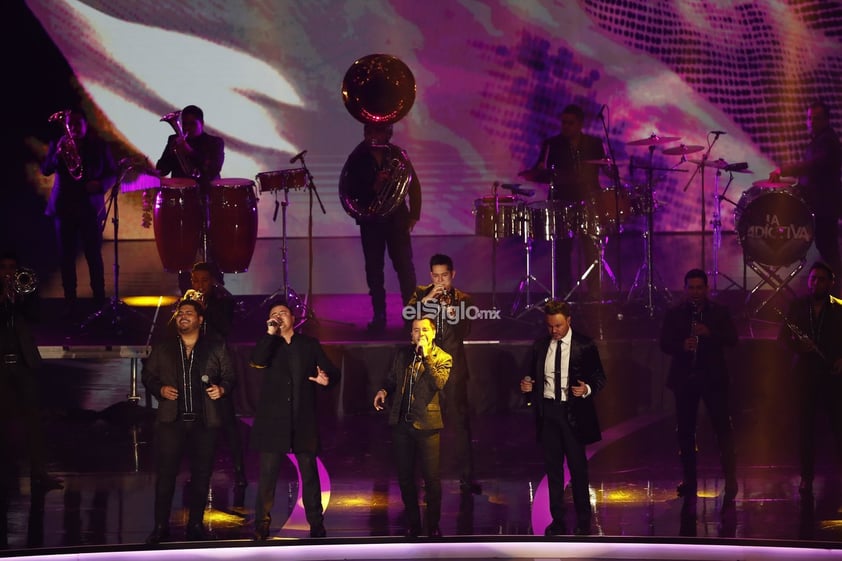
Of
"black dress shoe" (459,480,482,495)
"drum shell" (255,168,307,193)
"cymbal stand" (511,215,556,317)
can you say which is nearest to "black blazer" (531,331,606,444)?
"black dress shoe" (459,480,482,495)

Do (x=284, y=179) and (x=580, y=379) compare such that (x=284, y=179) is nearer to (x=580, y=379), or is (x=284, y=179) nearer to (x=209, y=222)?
(x=209, y=222)

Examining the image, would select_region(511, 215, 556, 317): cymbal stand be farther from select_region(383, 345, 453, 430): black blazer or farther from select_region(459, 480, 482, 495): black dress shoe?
select_region(383, 345, 453, 430): black blazer

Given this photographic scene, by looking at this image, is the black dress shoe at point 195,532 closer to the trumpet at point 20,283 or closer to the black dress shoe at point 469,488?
the black dress shoe at point 469,488

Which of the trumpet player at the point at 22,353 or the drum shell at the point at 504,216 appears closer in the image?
the trumpet player at the point at 22,353

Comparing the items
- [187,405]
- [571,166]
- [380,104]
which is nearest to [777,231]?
[571,166]

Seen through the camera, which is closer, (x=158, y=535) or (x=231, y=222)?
(x=158, y=535)

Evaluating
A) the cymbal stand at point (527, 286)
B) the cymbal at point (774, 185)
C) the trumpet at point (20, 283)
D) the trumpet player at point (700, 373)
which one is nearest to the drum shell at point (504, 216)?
the cymbal stand at point (527, 286)

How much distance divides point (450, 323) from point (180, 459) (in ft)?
6.47

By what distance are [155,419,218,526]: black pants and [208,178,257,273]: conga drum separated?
417 centimetres

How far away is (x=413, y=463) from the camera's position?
7.55 m

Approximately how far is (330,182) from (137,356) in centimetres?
586

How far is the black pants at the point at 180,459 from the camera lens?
24.1 feet

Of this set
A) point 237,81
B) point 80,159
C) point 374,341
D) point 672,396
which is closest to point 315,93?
point 237,81

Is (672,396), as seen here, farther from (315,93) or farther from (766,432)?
(315,93)
